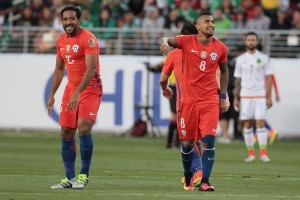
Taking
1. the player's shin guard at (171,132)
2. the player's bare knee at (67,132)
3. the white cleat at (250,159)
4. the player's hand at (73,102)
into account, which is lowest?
the player's shin guard at (171,132)

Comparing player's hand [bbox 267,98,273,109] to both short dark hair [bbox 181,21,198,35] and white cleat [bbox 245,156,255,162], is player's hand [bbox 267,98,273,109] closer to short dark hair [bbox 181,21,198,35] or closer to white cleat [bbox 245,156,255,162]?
white cleat [bbox 245,156,255,162]

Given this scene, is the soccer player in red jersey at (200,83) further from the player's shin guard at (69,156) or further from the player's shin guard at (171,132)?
the player's shin guard at (171,132)

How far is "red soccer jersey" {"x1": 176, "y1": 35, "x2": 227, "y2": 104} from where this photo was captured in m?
15.0

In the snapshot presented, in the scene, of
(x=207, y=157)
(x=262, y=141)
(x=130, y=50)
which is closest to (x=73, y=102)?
(x=207, y=157)

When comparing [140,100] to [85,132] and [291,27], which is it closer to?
[291,27]

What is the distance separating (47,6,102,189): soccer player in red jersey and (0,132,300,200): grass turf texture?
46cm

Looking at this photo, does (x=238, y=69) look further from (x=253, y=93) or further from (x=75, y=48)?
(x=75, y=48)

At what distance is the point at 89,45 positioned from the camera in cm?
1495

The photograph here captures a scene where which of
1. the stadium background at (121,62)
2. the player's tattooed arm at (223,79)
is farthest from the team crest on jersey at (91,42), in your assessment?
the stadium background at (121,62)

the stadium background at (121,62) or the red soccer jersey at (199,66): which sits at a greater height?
the red soccer jersey at (199,66)

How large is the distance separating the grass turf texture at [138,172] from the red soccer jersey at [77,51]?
153 centimetres

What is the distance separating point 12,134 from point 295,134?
25.4ft

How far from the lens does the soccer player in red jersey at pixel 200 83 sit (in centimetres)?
1495

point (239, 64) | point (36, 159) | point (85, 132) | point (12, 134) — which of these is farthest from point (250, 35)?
point (12, 134)
